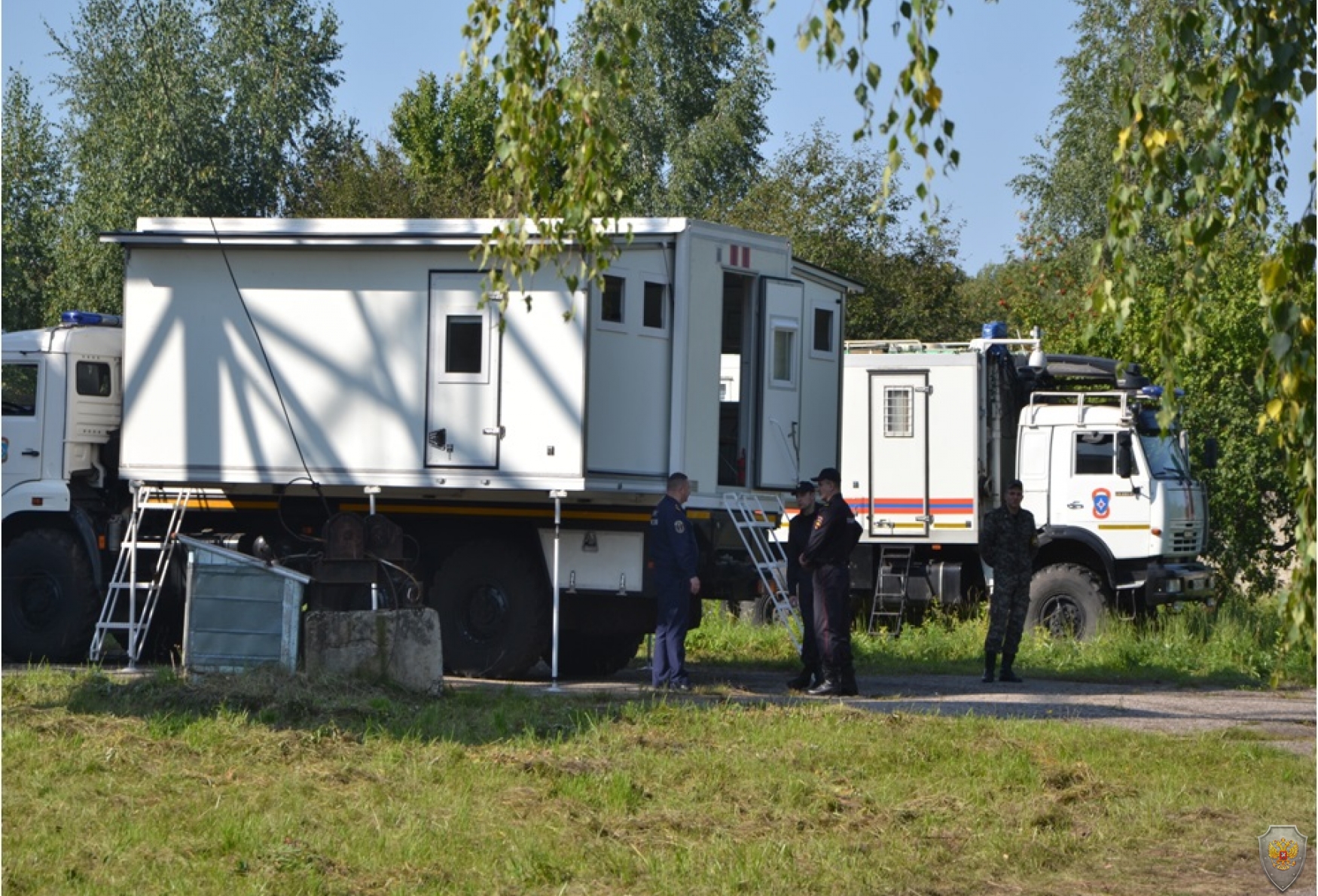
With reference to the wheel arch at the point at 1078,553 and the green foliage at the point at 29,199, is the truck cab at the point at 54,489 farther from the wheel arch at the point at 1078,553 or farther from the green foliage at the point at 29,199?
the green foliage at the point at 29,199

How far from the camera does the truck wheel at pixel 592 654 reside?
16.6 meters

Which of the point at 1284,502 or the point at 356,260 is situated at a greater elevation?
the point at 356,260

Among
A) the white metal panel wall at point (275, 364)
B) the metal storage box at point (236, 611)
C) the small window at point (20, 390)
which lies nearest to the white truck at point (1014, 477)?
the white metal panel wall at point (275, 364)

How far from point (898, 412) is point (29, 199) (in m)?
28.1

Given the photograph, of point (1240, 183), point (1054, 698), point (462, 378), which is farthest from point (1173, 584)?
point (1240, 183)

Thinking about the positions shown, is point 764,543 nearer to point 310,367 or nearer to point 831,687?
point 831,687

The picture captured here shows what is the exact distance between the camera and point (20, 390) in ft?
→ 54.0

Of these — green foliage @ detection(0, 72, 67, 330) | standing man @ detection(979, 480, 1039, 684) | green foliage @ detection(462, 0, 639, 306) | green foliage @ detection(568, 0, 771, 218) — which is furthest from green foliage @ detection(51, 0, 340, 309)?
green foliage @ detection(462, 0, 639, 306)

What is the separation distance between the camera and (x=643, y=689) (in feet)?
48.2

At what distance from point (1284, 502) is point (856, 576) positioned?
555cm

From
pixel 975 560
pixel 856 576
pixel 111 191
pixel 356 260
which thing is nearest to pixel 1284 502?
pixel 975 560

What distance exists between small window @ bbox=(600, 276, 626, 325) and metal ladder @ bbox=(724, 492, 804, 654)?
1.90 meters

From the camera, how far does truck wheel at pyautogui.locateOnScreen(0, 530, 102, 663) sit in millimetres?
16094

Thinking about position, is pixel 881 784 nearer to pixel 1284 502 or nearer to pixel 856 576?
pixel 856 576
